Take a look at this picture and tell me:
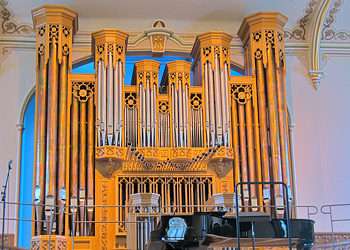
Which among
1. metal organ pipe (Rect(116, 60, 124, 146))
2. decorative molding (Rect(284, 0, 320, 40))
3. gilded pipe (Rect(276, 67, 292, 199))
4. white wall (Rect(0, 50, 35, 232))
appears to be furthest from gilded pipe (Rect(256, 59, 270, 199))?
white wall (Rect(0, 50, 35, 232))

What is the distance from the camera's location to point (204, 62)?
11625 mm

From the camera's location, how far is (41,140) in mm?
10484

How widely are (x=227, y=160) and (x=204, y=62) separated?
7.13 ft

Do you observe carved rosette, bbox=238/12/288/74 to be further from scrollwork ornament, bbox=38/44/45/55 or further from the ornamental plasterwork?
scrollwork ornament, bbox=38/44/45/55

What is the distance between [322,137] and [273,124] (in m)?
2.16

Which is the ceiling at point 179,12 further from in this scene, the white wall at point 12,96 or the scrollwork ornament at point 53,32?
the scrollwork ornament at point 53,32

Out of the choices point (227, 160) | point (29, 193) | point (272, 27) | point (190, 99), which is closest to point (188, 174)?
point (227, 160)

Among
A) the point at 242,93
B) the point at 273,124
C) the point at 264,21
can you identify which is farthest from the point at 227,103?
the point at 264,21

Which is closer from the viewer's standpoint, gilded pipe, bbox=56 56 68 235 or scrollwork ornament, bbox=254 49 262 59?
gilded pipe, bbox=56 56 68 235

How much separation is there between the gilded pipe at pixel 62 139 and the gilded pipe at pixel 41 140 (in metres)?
0.30

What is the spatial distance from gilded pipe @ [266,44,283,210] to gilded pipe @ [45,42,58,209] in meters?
4.25

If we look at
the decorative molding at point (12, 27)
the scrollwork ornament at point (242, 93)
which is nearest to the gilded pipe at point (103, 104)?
the decorative molding at point (12, 27)

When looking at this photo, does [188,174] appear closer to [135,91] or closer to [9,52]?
[135,91]

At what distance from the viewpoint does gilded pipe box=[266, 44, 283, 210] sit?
1061 centimetres
